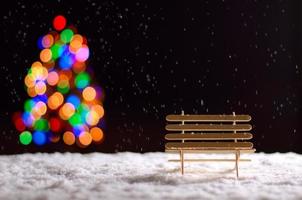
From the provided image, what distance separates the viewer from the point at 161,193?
3.47 metres

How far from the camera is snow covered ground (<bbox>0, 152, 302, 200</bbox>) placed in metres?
3.45

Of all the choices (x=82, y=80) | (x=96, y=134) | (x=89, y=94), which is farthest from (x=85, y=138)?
(x=82, y=80)

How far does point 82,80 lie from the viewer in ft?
18.6

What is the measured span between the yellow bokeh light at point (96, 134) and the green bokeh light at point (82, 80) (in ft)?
1.60

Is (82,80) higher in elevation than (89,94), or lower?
higher

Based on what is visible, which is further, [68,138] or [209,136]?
[68,138]

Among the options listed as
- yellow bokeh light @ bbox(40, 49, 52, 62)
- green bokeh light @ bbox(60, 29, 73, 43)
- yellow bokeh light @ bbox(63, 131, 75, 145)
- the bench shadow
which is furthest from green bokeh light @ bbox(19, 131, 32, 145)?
the bench shadow

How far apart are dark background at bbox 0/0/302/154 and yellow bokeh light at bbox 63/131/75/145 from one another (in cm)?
8

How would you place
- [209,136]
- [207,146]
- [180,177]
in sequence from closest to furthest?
1. [180,177]
2. [207,146]
3. [209,136]

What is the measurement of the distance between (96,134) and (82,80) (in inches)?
24.2

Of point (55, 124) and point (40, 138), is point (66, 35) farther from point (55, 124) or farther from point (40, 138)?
point (40, 138)

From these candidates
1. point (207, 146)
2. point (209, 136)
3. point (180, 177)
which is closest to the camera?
point (180, 177)

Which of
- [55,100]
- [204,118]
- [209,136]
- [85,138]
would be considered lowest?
[85,138]

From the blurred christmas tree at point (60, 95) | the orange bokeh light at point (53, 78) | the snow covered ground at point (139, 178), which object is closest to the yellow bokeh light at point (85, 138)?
the blurred christmas tree at point (60, 95)
